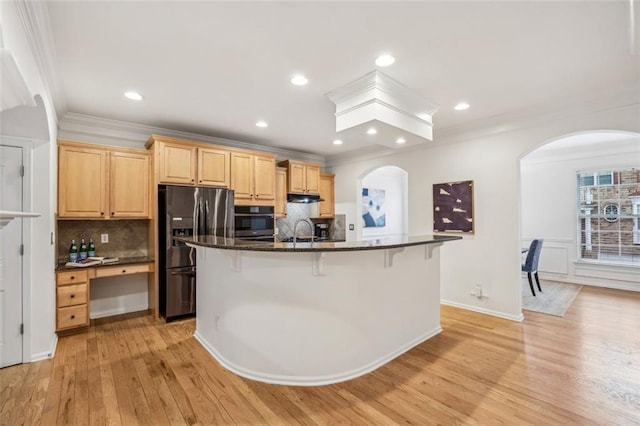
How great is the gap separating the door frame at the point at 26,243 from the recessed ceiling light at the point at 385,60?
3217 mm

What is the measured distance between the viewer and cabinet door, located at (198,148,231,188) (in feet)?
13.7

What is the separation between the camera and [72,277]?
3.35 metres

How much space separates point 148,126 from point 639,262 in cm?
843

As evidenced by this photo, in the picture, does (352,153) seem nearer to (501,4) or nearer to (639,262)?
(501,4)

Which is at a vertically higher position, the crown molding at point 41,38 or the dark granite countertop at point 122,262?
the crown molding at point 41,38

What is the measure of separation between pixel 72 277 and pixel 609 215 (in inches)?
341

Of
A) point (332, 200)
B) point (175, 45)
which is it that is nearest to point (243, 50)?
point (175, 45)

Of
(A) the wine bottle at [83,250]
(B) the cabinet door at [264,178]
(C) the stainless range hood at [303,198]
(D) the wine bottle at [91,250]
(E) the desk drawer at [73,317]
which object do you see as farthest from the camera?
(C) the stainless range hood at [303,198]

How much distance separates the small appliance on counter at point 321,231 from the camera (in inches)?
246

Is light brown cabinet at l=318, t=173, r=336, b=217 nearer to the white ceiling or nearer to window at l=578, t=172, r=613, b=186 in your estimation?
the white ceiling

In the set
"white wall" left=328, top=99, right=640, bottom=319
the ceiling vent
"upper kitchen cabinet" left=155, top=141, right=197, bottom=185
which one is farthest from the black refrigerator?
"white wall" left=328, top=99, right=640, bottom=319

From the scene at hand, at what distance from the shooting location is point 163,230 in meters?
3.82

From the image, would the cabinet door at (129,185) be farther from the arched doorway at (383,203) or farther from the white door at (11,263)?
the arched doorway at (383,203)

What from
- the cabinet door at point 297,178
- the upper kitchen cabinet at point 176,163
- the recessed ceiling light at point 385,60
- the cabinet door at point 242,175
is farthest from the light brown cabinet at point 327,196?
the recessed ceiling light at point 385,60
